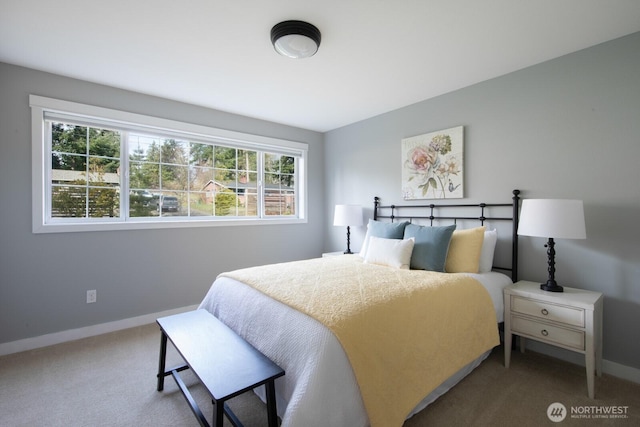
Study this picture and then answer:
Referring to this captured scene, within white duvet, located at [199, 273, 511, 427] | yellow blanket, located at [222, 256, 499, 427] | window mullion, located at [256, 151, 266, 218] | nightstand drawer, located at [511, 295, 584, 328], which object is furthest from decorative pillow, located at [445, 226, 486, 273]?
window mullion, located at [256, 151, 266, 218]

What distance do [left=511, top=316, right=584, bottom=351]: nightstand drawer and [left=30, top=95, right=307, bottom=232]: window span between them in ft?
9.37

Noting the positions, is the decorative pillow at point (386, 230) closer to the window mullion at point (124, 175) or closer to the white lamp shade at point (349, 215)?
the white lamp shade at point (349, 215)

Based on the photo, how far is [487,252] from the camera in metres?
2.49

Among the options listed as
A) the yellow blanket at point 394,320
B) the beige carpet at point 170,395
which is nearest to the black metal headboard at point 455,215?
the yellow blanket at point 394,320

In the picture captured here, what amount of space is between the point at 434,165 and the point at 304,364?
8.09ft

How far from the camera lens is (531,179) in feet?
7.98

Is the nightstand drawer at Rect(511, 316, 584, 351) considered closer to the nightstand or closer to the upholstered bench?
the nightstand

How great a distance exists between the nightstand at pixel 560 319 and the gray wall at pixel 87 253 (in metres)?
2.78

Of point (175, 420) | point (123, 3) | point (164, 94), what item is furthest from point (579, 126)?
point (164, 94)

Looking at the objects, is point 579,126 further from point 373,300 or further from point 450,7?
point 373,300

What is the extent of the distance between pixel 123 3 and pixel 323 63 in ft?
4.41

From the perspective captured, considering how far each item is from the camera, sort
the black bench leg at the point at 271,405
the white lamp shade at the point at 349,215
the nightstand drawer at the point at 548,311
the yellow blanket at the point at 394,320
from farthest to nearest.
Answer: the white lamp shade at the point at 349,215, the nightstand drawer at the point at 548,311, the yellow blanket at the point at 394,320, the black bench leg at the point at 271,405

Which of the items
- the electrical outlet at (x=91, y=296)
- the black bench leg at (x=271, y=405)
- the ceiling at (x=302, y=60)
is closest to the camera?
the black bench leg at (x=271, y=405)

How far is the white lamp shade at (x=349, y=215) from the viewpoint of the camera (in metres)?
3.67
